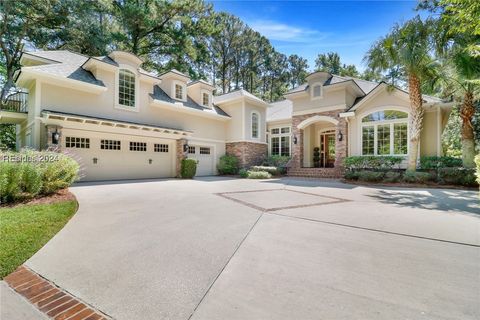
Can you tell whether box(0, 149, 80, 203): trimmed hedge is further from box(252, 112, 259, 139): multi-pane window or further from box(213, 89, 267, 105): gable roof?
box(252, 112, 259, 139): multi-pane window

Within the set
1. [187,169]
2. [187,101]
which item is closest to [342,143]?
[187,169]

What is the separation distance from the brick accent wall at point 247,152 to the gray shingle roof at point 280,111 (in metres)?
2.85

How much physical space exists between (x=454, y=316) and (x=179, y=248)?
319 cm

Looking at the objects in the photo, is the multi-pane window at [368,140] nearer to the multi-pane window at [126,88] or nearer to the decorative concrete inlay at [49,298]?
the multi-pane window at [126,88]

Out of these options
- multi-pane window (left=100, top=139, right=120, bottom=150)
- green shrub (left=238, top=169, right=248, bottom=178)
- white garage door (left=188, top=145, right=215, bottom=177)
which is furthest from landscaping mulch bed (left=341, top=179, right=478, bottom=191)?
multi-pane window (left=100, top=139, right=120, bottom=150)

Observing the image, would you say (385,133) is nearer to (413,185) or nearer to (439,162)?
(439,162)

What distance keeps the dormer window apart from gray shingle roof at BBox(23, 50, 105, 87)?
13515mm

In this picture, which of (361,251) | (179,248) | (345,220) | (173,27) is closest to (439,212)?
(345,220)

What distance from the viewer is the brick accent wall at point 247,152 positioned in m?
18.4

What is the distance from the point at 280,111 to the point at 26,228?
20.5 metres

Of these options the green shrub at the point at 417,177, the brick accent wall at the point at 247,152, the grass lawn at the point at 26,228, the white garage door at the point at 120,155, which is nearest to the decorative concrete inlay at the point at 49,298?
the grass lawn at the point at 26,228

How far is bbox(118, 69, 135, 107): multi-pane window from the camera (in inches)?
539

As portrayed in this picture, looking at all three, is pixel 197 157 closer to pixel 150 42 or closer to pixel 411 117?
pixel 411 117

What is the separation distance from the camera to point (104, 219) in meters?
5.14
